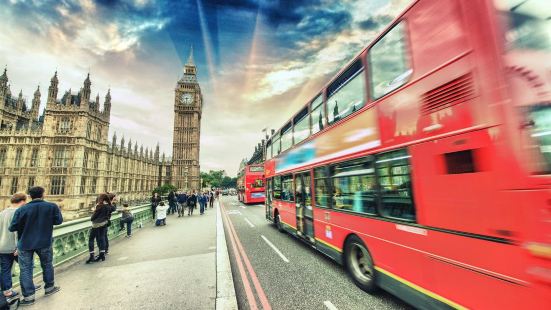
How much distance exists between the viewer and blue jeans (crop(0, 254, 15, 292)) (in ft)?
12.8

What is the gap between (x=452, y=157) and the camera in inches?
106

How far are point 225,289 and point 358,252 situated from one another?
8.97ft

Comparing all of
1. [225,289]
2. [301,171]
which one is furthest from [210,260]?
[301,171]

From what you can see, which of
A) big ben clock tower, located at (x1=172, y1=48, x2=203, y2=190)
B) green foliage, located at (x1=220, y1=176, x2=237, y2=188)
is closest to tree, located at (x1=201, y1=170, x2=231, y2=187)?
green foliage, located at (x1=220, y1=176, x2=237, y2=188)

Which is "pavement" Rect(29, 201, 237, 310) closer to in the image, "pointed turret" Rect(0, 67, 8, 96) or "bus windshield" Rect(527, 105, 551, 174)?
"bus windshield" Rect(527, 105, 551, 174)

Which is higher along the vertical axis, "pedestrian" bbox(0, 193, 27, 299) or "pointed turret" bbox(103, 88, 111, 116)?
"pointed turret" bbox(103, 88, 111, 116)

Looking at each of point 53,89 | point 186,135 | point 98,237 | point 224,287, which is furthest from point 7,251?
point 186,135

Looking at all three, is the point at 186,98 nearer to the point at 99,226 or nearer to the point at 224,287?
the point at 99,226

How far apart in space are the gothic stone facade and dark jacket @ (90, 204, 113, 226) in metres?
43.0

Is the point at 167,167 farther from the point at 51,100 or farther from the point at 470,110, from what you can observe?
the point at 470,110

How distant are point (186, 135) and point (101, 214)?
76.9 m

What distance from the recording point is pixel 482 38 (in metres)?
2.37

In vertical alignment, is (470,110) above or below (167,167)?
below

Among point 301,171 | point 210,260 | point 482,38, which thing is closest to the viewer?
point 482,38
